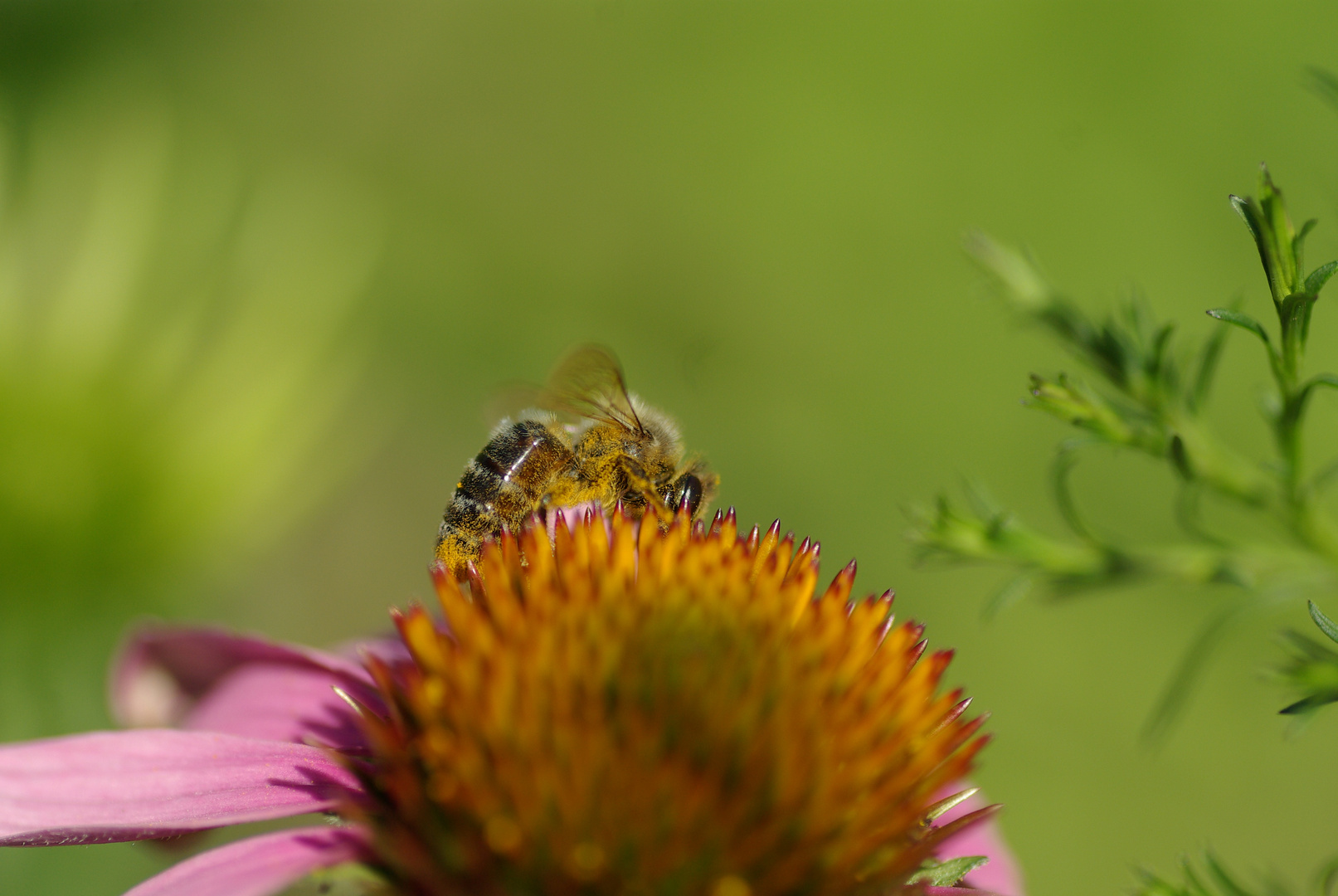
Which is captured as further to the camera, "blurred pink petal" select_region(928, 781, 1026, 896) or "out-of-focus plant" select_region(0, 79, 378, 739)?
"out-of-focus plant" select_region(0, 79, 378, 739)

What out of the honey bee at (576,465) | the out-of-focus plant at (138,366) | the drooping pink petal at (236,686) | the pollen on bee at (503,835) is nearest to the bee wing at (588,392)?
the honey bee at (576,465)

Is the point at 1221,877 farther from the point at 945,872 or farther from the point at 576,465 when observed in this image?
the point at 576,465

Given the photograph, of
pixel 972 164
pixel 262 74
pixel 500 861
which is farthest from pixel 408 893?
pixel 262 74

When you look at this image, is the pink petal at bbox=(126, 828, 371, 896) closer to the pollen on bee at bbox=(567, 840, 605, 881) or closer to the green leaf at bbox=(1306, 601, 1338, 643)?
the pollen on bee at bbox=(567, 840, 605, 881)

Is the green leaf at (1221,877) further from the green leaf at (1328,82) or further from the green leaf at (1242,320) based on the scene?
the green leaf at (1328,82)

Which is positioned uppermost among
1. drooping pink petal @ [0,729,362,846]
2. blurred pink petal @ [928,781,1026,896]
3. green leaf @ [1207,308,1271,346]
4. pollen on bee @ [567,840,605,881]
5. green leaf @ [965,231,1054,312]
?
green leaf @ [965,231,1054,312]

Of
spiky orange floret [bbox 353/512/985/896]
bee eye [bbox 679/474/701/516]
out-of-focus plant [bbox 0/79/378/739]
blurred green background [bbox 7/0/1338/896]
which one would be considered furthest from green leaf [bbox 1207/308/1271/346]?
out-of-focus plant [bbox 0/79/378/739]

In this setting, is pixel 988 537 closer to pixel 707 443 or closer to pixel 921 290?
pixel 707 443
